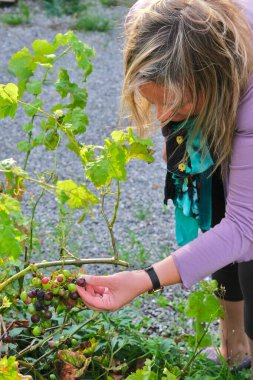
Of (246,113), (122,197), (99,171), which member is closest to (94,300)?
(99,171)

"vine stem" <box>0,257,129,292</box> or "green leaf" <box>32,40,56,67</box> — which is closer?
"vine stem" <box>0,257,129,292</box>

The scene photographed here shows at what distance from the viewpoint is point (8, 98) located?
175 cm

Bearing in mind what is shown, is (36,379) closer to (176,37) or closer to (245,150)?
(245,150)

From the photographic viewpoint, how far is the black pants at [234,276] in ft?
6.93

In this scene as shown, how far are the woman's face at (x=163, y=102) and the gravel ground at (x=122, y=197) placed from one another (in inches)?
17.9

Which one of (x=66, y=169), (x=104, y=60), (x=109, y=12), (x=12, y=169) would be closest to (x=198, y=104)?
(x=12, y=169)

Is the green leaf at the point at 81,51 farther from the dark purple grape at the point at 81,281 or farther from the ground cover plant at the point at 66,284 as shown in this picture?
the dark purple grape at the point at 81,281

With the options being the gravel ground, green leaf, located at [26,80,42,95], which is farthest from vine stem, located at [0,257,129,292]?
the gravel ground

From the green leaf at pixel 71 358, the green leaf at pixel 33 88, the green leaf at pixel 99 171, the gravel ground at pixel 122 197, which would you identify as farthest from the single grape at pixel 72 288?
the gravel ground at pixel 122 197

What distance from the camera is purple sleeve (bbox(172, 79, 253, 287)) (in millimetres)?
1784

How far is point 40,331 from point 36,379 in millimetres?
189

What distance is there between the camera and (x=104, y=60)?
5230mm

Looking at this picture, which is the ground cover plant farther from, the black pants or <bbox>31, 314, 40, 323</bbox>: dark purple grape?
the black pants

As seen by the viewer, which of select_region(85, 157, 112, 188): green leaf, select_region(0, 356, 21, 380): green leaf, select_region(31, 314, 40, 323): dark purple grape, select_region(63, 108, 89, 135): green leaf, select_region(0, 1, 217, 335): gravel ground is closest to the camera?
select_region(0, 356, 21, 380): green leaf
